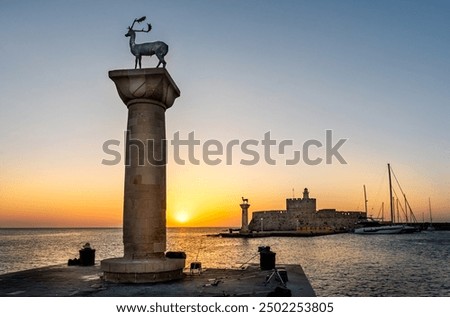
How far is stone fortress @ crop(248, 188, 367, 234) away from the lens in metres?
129

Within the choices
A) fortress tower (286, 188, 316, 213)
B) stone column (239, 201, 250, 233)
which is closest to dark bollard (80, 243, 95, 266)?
stone column (239, 201, 250, 233)

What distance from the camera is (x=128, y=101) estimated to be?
14.9 metres

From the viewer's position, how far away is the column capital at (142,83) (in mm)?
14316

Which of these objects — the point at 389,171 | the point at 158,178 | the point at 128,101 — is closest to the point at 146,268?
the point at 158,178

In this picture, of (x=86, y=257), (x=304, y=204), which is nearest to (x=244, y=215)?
(x=304, y=204)

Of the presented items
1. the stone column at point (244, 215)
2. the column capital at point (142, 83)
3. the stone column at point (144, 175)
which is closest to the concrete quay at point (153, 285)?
the stone column at point (144, 175)

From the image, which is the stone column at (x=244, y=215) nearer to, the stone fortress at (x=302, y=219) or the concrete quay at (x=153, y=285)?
the stone fortress at (x=302, y=219)

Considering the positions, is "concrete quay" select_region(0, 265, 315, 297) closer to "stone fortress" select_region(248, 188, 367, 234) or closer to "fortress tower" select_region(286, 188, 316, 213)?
"stone fortress" select_region(248, 188, 367, 234)

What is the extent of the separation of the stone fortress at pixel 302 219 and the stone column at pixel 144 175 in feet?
374

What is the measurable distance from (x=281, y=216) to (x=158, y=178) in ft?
398

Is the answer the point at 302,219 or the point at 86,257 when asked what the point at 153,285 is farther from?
the point at 302,219

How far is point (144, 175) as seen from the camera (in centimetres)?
1438
